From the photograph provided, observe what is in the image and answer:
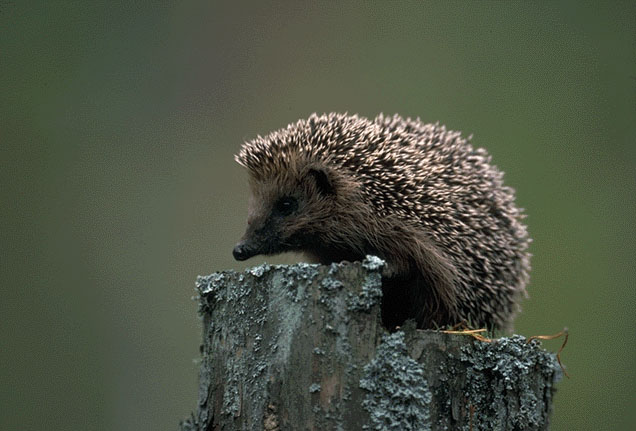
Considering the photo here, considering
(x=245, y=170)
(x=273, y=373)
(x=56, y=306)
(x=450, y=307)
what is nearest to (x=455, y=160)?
(x=450, y=307)

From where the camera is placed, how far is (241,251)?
11.0ft

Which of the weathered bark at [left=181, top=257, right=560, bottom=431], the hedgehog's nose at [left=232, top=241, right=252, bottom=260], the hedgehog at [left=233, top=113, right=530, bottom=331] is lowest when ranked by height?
the weathered bark at [left=181, top=257, right=560, bottom=431]

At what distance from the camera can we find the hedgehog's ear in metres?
3.46

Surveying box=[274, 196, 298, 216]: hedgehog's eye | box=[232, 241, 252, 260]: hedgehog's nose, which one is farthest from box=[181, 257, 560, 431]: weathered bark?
box=[274, 196, 298, 216]: hedgehog's eye

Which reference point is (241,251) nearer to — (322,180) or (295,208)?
(295,208)

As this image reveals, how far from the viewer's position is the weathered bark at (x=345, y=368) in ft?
7.94

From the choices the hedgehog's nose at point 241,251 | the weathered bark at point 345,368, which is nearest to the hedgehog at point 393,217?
the hedgehog's nose at point 241,251

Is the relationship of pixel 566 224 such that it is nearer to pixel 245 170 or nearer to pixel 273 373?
pixel 245 170

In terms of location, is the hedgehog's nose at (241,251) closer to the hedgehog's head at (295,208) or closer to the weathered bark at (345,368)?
the hedgehog's head at (295,208)

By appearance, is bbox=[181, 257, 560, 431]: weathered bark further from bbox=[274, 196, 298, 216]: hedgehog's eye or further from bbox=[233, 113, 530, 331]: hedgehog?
bbox=[274, 196, 298, 216]: hedgehog's eye

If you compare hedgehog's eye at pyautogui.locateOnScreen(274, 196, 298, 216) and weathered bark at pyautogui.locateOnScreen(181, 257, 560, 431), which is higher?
hedgehog's eye at pyautogui.locateOnScreen(274, 196, 298, 216)

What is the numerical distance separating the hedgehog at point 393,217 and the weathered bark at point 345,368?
671mm

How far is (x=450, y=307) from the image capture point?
3344 millimetres

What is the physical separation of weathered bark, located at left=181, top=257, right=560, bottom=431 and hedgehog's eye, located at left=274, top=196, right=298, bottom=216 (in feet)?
2.89
